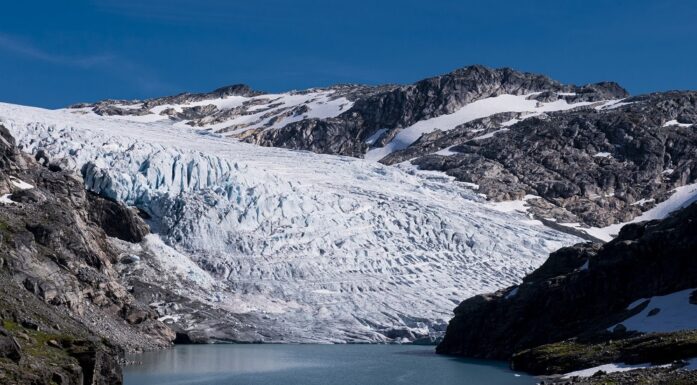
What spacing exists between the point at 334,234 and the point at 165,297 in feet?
86.7

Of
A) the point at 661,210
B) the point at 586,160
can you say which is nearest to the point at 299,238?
the point at 661,210

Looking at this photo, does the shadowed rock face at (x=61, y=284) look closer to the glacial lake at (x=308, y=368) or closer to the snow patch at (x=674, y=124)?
the glacial lake at (x=308, y=368)

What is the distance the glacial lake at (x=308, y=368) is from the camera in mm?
52472

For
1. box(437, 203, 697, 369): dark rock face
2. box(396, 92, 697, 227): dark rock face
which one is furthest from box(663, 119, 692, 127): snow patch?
box(437, 203, 697, 369): dark rock face

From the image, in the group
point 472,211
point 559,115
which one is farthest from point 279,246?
point 559,115

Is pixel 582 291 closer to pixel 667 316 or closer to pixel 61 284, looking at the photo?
pixel 667 316

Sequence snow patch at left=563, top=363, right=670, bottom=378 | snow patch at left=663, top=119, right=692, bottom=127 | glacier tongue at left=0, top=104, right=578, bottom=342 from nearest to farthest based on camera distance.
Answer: snow patch at left=563, top=363, right=670, bottom=378 → glacier tongue at left=0, top=104, right=578, bottom=342 → snow patch at left=663, top=119, right=692, bottom=127

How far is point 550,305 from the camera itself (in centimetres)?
6906

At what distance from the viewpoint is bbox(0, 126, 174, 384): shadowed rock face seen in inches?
1534

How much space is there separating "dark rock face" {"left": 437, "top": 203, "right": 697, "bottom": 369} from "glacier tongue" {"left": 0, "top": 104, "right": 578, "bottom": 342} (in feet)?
60.2

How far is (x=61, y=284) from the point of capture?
6209 cm

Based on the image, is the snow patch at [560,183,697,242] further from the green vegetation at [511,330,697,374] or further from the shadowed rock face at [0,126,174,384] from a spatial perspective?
the green vegetation at [511,330,697,374]

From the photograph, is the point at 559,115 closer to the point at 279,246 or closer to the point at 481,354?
the point at 279,246

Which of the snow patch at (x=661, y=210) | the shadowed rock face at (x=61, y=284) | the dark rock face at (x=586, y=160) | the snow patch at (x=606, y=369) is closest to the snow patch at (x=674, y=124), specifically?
the dark rock face at (x=586, y=160)
